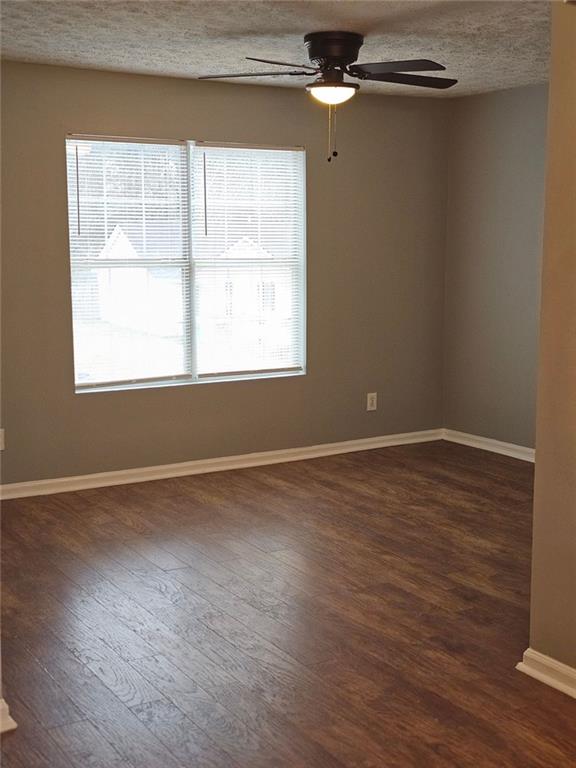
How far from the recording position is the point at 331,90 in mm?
4273

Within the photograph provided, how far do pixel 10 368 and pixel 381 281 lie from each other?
2.60 metres

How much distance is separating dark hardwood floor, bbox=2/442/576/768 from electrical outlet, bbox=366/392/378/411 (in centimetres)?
102

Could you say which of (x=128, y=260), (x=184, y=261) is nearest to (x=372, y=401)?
(x=184, y=261)

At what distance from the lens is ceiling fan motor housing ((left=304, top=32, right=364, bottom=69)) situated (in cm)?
427

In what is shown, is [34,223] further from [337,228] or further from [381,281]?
[381,281]

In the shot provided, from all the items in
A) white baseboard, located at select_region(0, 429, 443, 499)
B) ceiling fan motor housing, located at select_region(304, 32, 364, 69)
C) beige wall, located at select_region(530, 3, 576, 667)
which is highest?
ceiling fan motor housing, located at select_region(304, 32, 364, 69)

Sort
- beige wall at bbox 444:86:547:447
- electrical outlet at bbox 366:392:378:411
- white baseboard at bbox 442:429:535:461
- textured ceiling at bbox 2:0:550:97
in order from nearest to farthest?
1. textured ceiling at bbox 2:0:550:97
2. beige wall at bbox 444:86:547:447
3. white baseboard at bbox 442:429:535:461
4. electrical outlet at bbox 366:392:378:411

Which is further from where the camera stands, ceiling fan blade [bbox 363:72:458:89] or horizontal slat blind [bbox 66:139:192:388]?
horizontal slat blind [bbox 66:139:192:388]

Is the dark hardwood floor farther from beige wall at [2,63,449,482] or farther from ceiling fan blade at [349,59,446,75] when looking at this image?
ceiling fan blade at [349,59,446,75]

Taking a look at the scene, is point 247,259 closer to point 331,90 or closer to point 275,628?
point 331,90

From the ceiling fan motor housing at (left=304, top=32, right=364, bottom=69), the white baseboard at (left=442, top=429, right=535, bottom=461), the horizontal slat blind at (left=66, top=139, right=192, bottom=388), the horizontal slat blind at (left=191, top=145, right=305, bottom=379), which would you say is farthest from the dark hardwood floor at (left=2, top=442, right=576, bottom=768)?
the ceiling fan motor housing at (left=304, top=32, right=364, bottom=69)

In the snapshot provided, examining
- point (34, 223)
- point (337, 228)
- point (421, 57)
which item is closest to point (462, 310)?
point (337, 228)

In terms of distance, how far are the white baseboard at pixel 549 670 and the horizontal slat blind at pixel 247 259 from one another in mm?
3165

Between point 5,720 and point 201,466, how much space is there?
3.11 meters
